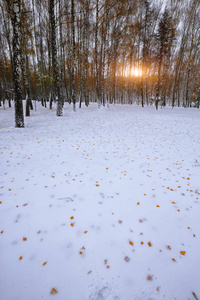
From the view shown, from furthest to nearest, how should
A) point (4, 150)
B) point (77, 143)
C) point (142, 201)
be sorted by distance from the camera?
1. point (77, 143)
2. point (4, 150)
3. point (142, 201)

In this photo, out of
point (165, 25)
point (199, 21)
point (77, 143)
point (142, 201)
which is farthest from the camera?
point (199, 21)

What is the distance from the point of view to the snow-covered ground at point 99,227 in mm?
1761

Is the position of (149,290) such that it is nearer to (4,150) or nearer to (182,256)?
(182,256)

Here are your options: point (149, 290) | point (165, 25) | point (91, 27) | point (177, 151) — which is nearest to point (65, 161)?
point (149, 290)

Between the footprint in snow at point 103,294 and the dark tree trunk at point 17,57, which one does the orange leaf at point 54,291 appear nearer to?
the footprint in snow at point 103,294

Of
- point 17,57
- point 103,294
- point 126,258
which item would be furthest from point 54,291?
point 17,57

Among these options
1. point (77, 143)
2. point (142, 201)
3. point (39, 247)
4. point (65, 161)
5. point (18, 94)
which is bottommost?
point (39, 247)

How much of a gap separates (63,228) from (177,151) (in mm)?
5031

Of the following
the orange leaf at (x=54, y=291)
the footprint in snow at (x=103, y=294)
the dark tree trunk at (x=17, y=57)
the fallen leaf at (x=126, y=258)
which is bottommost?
the footprint in snow at (x=103, y=294)

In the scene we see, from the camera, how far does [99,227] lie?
247 centimetres

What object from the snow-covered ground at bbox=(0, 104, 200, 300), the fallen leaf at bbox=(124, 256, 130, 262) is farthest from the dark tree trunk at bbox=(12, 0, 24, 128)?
the fallen leaf at bbox=(124, 256, 130, 262)

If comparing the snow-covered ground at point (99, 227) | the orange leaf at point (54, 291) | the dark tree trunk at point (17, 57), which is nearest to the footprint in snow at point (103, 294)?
the snow-covered ground at point (99, 227)

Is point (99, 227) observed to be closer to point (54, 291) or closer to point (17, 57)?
point (54, 291)

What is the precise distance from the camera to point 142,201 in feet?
10.1
